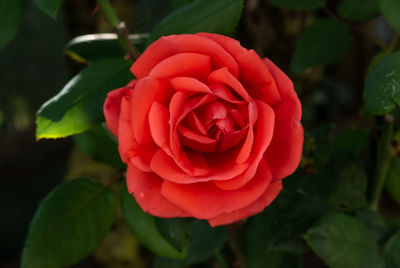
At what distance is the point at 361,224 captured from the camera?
0.48 meters

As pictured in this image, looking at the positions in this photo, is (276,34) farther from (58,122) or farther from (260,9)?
(58,122)

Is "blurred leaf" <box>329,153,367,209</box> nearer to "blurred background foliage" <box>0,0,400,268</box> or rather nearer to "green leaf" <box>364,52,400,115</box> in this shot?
"blurred background foliage" <box>0,0,400,268</box>

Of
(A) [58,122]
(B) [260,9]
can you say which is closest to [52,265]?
(A) [58,122]

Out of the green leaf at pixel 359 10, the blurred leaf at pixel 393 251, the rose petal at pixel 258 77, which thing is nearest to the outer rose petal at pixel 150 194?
the rose petal at pixel 258 77

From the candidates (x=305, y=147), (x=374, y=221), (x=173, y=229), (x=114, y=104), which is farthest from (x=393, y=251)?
(x=114, y=104)

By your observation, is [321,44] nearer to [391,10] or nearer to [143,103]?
[391,10]

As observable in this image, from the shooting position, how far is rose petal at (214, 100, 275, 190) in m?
0.30

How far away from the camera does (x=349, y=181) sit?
1.75 ft

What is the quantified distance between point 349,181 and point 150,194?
309mm

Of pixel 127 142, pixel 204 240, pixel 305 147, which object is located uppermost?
pixel 127 142

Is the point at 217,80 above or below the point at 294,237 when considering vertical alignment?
above

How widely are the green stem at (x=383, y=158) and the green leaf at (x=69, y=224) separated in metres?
0.34

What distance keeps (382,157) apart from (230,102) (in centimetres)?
29

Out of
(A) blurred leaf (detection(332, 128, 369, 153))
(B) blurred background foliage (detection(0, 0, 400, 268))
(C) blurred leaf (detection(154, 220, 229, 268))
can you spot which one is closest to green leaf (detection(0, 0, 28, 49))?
(B) blurred background foliage (detection(0, 0, 400, 268))
